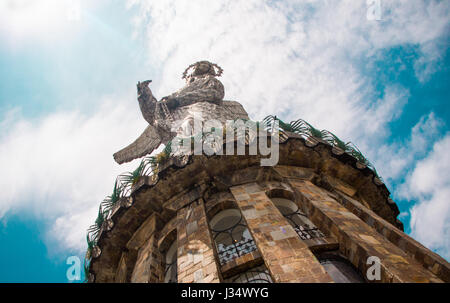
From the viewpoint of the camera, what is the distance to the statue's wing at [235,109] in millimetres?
16142

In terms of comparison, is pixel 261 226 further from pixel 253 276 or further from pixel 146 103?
pixel 146 103

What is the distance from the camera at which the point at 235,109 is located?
679 inches

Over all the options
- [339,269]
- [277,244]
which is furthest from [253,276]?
[339,269]

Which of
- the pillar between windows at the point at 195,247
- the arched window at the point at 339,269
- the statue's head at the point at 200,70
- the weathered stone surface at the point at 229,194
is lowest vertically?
the arched window at the point at 339,269

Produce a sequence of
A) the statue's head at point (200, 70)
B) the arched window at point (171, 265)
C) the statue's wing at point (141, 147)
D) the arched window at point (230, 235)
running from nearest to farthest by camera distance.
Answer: the arched window at point (230, 235) → the arched window at point (171, 265) → the statue's wing at point (141, 147) → the statue's head at point (200, 70)

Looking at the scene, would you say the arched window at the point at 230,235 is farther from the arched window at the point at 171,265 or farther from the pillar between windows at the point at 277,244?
the arched window at the point at 171,265

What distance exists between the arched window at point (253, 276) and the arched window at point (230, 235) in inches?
19.5

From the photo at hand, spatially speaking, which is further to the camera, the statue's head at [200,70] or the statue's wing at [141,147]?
the statue's head at [200,70]

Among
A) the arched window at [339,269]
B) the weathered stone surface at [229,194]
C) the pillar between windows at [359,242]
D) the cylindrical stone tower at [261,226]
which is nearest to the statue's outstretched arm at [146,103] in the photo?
the cylindrical stone tower at [261,226]

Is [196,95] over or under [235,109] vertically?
over

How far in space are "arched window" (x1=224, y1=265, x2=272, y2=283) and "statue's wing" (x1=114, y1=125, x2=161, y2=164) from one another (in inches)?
455

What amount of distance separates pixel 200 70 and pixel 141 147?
281 inches
